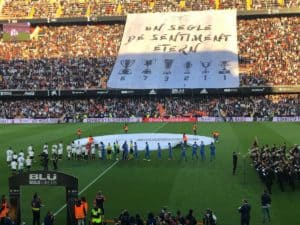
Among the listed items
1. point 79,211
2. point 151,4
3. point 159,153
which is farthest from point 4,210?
point 151,4

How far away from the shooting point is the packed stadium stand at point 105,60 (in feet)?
210

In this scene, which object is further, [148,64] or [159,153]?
[148,64]

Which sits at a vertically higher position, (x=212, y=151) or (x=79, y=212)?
(x=212, y=151)

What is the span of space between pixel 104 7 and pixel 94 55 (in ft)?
→ 37.4

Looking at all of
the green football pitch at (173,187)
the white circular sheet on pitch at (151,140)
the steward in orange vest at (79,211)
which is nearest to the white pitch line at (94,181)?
the green football pitch at (173,187)

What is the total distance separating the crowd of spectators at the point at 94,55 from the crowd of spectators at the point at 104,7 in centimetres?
259

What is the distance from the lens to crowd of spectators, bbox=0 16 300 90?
220 ft

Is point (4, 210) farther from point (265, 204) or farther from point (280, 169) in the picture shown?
point (280, 169)

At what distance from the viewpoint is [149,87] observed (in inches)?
2601

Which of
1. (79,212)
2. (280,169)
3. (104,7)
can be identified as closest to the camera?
(79,212)

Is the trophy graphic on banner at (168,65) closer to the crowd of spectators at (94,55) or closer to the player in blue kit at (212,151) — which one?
the crowd of spectators at (94,55)

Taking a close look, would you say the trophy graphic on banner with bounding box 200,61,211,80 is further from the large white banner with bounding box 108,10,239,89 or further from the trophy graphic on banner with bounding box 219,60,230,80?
the trophy graphic on banner with bounding box 219,60,230,80

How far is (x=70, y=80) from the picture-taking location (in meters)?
68.9

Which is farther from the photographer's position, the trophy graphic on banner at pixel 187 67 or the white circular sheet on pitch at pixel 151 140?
the trophy graphic on banner at pixel 187 67
